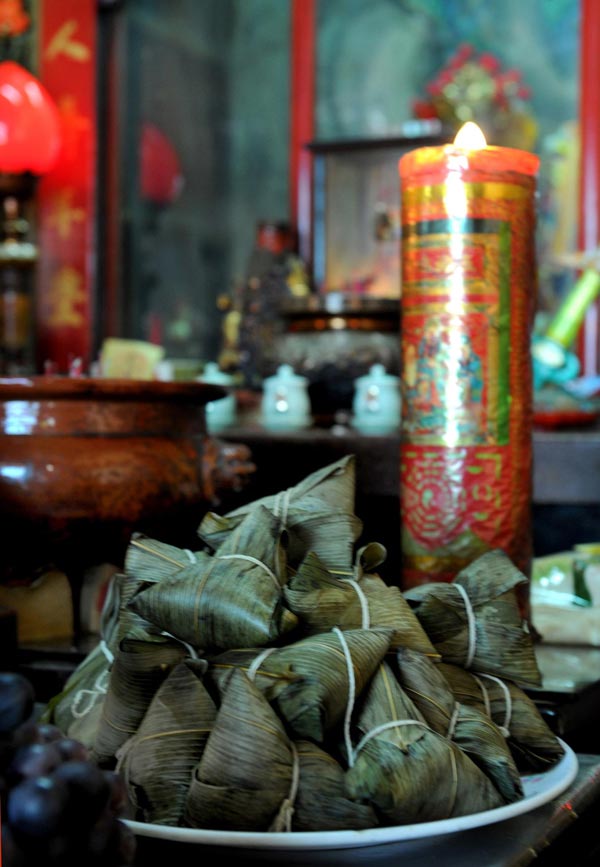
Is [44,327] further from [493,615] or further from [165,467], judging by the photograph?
[493,615]

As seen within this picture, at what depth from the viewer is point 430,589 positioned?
0.93 m

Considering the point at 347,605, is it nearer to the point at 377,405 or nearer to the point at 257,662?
the point at 257,662

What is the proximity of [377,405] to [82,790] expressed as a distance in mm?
2211

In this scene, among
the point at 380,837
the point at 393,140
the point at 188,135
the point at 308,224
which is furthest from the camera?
the point at 188,135

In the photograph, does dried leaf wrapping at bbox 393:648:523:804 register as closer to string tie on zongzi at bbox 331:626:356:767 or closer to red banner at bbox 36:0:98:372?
string tie on zongzi at bbox 331:626:356:767

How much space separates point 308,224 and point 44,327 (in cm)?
174

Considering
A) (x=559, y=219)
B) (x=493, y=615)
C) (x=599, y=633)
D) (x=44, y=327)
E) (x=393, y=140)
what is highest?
(x=393, y=140)

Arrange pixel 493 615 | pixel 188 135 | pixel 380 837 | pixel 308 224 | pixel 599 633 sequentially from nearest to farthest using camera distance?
pixel 380 837 → pixel 493 615 → pixel 599 633 → pixel 308 224 → pixel 188 135

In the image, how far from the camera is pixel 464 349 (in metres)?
1.27

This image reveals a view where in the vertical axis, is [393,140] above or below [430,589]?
above

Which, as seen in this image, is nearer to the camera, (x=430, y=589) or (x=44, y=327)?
(x=430, y=589)

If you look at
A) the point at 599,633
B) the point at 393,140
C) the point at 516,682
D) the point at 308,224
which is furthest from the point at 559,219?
the point at 516,682

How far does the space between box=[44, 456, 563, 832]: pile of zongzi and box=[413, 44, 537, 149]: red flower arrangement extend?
5.65 m

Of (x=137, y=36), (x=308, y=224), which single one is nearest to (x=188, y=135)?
(x=137, y=36)
